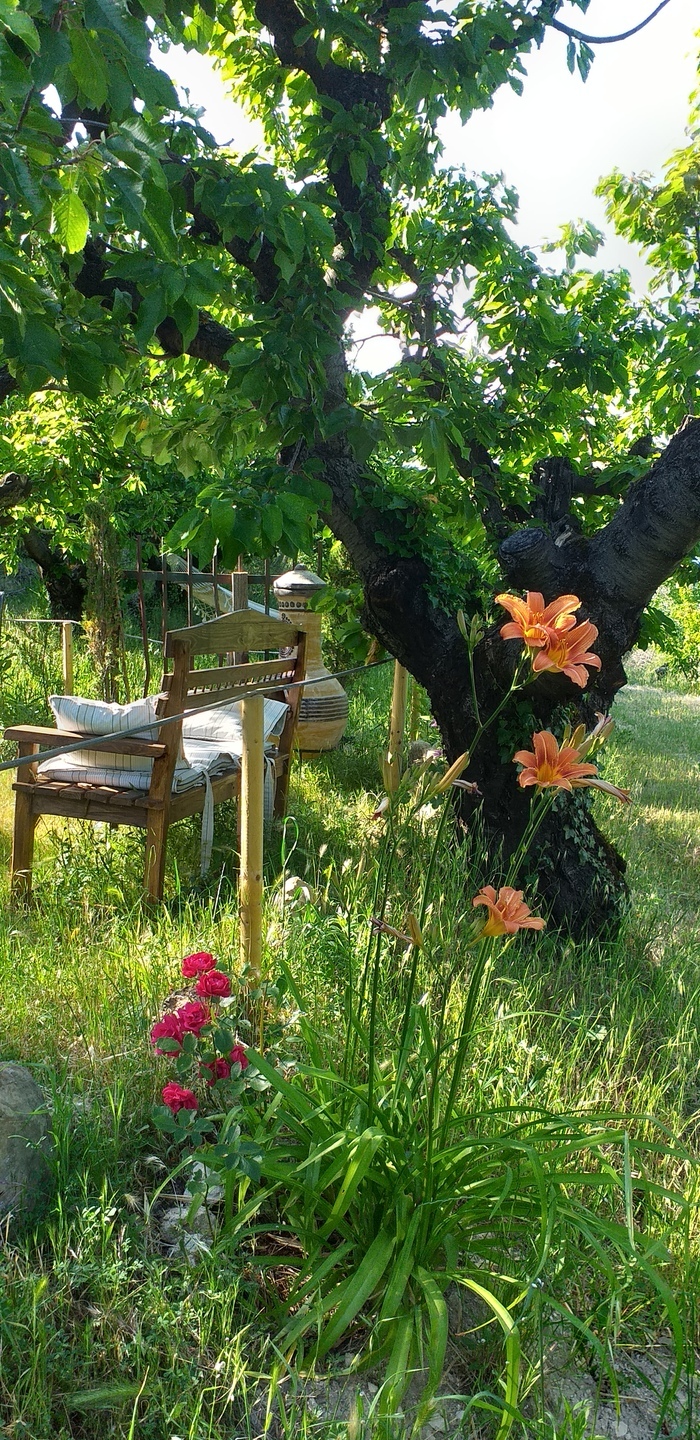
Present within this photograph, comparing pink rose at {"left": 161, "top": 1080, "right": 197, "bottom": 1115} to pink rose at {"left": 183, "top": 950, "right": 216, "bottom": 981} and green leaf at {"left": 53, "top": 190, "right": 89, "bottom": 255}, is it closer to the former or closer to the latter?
pink rose at {"left": 183, "top": 950, "right": 216, "bottom": 981}

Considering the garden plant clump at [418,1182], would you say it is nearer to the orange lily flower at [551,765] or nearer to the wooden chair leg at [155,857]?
the orange lily flower at [551,765]

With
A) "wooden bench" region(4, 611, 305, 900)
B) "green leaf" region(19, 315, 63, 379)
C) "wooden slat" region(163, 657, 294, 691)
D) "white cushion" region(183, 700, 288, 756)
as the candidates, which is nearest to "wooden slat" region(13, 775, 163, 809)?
"wooden bench" region(4, 611, 305, 900)

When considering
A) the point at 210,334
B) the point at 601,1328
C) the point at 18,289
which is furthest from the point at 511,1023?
the point at 210,334

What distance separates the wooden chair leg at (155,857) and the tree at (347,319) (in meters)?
1.17

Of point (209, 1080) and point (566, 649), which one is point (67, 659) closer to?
point (209, 1080)

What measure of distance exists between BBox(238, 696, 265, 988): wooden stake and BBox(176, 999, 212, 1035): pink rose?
1.68 feet

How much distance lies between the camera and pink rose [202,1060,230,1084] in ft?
6.06

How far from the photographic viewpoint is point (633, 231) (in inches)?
189

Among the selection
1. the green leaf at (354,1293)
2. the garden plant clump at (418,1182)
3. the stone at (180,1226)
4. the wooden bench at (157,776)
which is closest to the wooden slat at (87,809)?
the wooden bench at (157,776)

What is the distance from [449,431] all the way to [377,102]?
5.02 ft

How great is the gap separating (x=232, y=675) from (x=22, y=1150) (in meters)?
2.05

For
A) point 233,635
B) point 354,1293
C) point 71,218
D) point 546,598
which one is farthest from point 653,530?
point 354,1293

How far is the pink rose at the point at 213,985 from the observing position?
6.38 feet

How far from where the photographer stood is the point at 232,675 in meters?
3.60
